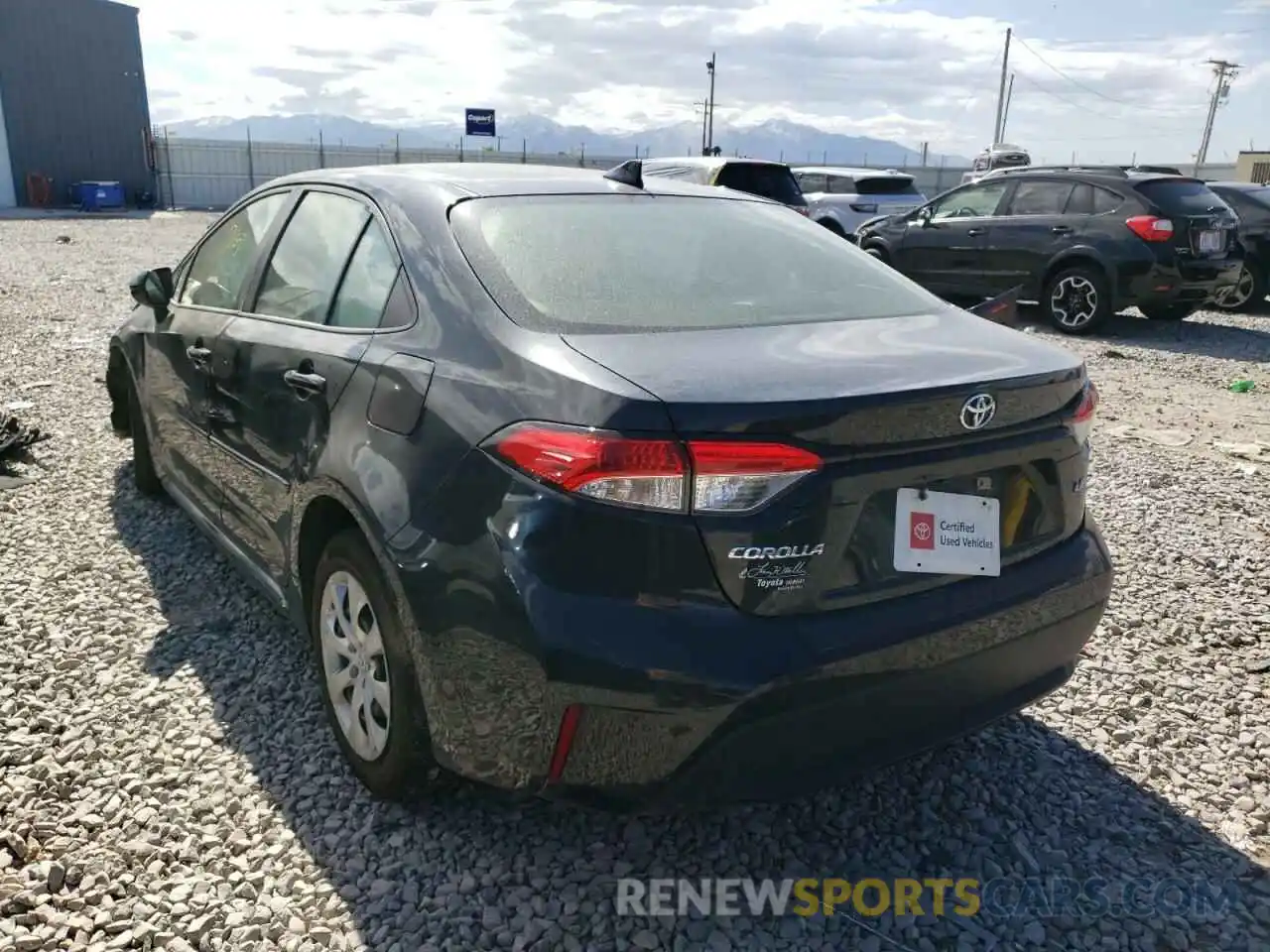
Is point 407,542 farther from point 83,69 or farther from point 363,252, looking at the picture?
point 83,69

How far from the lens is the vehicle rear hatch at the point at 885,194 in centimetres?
1630

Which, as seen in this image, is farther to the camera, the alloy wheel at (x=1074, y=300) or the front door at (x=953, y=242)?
the front door at (x=953, y=242)

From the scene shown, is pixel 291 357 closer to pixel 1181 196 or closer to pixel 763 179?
pixel 1181 196

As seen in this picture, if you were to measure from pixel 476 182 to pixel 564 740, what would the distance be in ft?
5.53

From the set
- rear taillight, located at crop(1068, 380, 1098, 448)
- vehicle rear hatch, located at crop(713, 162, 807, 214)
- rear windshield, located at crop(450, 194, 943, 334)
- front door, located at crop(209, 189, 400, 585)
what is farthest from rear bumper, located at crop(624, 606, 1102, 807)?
vehicle rear hatch, located at crop(713, 162, 807, 214)

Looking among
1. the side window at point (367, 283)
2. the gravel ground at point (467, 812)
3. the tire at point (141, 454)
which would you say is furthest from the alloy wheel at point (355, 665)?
the tire at point (141, 454)

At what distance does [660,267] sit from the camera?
2.69 meters

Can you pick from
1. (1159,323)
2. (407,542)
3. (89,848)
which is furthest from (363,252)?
(1159,323)

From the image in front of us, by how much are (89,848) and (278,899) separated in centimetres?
54

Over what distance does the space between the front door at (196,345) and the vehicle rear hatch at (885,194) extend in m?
13.8

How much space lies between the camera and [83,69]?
110ft

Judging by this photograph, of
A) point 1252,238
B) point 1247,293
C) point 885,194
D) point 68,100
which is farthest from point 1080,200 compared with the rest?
point 68,100

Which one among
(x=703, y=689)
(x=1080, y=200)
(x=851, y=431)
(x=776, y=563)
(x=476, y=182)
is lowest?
(x=703, y=689)

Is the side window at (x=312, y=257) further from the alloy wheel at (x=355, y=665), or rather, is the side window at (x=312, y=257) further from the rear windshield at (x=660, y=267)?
the alloy wheel at (x=355, y=665)
